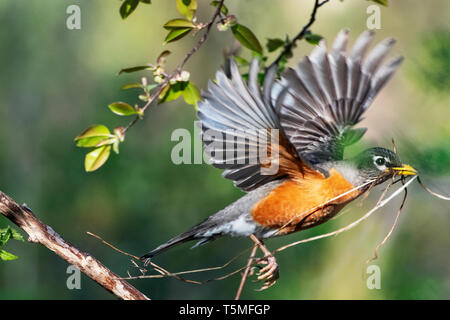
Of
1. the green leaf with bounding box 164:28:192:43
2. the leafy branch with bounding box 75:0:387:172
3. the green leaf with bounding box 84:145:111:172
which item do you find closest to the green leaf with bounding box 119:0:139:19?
the leafy branch with bounding box 75:0:387:172

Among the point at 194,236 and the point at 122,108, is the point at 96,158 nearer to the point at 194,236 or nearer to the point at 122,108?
the point at 122,108

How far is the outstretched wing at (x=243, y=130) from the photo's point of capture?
1354 millimetres

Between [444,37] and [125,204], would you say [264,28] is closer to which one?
[125,204]

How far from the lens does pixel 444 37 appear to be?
976 millimetres

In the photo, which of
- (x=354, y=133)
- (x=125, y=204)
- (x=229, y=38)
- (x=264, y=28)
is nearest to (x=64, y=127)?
(x=125, y=204)

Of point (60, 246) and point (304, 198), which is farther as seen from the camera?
point (304, 198)

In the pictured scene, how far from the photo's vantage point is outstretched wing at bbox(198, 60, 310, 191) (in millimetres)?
1354

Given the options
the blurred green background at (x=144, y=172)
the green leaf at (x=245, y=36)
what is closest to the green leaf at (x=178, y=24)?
the green leaf at (x=245, y=36)

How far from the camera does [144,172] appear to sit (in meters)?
5.29

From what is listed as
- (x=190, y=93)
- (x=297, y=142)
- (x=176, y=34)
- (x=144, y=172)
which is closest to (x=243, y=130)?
(x=190, y=93)

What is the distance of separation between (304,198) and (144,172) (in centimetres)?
381

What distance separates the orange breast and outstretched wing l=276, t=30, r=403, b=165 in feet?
0.37

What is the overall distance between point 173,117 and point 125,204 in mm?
1404
